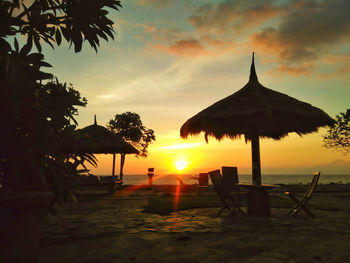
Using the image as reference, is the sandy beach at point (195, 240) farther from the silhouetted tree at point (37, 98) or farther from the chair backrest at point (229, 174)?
the chair backrest at point (229, 174)

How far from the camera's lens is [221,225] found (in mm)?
5199

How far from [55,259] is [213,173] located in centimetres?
419

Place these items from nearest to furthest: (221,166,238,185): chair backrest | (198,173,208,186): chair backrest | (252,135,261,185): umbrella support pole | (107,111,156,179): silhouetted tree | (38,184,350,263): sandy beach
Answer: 1. (38,184,350,263): sandy beach
2. (252,135,261,185): umbrella support pole
3. (221,166,238,185): chair backrest
4. (198,173,208,186): chair backrest
5. (107,111,156,179): silhouetted tree

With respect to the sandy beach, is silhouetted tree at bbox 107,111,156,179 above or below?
above

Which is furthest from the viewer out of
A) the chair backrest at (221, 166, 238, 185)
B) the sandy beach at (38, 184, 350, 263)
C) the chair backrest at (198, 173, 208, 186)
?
the chair backrest at (198, 173, 208, 186)

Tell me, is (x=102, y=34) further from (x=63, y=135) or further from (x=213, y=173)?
(x=213, y=173)

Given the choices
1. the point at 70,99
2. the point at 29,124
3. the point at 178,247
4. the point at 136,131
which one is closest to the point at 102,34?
the point at 70,99

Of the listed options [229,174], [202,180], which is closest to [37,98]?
[229,174]

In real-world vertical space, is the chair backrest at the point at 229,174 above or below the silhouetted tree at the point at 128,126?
below

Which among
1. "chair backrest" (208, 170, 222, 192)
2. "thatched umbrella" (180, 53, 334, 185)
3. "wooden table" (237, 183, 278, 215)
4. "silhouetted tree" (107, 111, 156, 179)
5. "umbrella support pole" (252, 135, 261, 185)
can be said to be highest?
"silhouetted tree" (107, 111, 156, 179)

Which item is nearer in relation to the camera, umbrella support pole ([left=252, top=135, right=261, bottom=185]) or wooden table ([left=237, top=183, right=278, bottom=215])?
wooden table ([left=237, top=183, right=278, bottom=215])

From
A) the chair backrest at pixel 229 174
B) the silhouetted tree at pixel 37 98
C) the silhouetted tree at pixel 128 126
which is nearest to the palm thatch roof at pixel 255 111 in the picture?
the chair backrest at pixel 229 174

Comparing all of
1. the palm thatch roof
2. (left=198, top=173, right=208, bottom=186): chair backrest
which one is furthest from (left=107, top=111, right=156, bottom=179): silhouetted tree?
the palm thatch roof

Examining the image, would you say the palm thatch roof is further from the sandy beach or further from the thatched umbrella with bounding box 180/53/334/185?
the sandy beach
